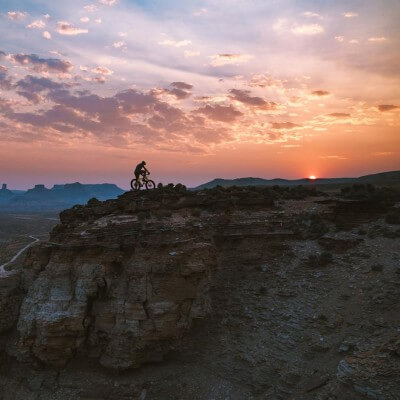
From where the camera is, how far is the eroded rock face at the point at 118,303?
19656 mm

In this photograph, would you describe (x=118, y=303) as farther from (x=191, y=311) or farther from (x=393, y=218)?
(x=393, y=218)

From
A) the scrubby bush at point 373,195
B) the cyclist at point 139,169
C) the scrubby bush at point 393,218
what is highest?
the cyclist at point 139,169

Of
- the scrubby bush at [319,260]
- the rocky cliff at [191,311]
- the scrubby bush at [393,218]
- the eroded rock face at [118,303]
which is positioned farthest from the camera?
the scrubby bush at [393,218]

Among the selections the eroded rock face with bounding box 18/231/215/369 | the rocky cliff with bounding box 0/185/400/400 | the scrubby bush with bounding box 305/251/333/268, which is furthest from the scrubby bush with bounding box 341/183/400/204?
the eroded rock face with bounding box 18/231/215/369

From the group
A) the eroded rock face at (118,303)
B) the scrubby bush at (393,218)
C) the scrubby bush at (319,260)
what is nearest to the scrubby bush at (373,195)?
the scrubby bush at (393,218)

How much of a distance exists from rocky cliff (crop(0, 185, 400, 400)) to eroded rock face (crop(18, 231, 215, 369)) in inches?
2.3

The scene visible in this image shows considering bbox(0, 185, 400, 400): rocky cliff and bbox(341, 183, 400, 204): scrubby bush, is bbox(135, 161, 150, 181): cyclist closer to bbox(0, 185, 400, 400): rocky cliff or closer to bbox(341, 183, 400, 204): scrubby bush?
bbox(0, 185, 400, 400): rocky cliff

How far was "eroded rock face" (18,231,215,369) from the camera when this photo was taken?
19.7 metres

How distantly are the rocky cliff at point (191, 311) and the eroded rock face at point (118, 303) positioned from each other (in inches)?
2.3

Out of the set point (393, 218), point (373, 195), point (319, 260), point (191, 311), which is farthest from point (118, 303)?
point (373, 195)

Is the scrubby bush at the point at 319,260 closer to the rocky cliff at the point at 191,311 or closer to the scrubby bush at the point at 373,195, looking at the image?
the rocky cliff at the point at 191,311

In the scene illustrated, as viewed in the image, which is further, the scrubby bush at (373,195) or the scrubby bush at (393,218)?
the scrubby bush at (373,195)

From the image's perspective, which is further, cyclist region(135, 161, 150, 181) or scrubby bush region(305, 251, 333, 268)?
cyclist region(135, 161, 150, 181)

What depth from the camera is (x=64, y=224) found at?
26500 mm
